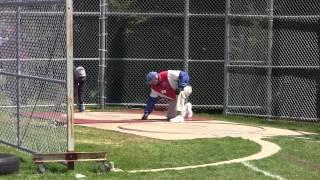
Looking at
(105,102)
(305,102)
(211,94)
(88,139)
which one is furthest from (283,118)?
(88,139)

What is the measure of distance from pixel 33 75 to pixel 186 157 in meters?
2.58

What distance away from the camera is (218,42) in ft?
67.5

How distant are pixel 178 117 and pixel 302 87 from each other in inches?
136

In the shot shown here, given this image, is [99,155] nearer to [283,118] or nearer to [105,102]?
[283,118]

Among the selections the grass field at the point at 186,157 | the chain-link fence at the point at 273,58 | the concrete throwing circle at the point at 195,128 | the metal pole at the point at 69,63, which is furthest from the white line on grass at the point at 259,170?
the chain-link fence at the point at 273,58

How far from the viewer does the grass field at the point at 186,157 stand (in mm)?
9602

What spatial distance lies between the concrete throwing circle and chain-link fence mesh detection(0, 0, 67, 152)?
3757 mm

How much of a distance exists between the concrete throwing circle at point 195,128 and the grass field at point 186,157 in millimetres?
1031

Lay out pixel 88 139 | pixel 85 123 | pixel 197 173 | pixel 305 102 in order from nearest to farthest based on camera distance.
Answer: pixel 197 173 → pixel 88 139 → pixel 85 123 → pixel 305 102

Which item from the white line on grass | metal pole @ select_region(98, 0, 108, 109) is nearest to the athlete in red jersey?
metal pole @ select_region(98, 0, 108, 109)

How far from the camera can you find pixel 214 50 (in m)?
20.6

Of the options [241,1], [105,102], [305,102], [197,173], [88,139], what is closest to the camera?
[197,173]

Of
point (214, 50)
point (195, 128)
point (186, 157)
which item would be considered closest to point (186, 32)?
point (214, 50)

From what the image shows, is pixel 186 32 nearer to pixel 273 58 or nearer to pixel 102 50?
pixel 102 50
